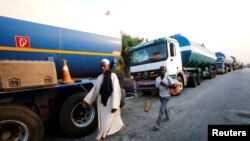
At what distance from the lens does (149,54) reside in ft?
31.3

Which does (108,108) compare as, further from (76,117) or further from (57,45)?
(57,45)

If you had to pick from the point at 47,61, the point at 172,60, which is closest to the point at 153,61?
the point at 172,60

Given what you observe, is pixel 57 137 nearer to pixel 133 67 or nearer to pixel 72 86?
pixel 72 86

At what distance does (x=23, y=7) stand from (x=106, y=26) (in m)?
2.14

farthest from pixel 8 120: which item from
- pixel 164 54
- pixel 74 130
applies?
pixel 164 54

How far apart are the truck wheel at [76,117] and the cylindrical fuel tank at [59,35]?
0.68 m

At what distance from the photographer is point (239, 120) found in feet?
16.5

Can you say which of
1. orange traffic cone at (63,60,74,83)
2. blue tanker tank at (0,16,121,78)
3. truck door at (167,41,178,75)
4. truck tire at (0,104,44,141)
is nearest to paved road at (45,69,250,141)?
truck tire at (0,104,44,141)

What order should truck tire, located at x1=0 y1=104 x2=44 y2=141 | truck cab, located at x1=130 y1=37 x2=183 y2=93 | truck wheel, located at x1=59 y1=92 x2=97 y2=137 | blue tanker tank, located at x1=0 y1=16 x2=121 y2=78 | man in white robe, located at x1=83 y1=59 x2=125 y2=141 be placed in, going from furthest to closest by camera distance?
truck cab, located at x1=130 y1=37 x2=183 y2=93, truck wheel, located at x1=59 y1=92 x2=97 y2=137, man in white robe, located at x1=83 y1=59 x2=125 y2=141, blue tanker tank, located at x1=0 y1=16 x2=121 y2=78, truck tire, located at x1=0 y1=104 x2=44 y2=141

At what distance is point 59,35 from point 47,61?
0.66 m

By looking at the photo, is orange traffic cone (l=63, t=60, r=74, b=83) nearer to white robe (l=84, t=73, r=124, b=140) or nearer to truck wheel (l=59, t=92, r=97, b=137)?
truck wheel (l=59, t=92, r=97, b=137)

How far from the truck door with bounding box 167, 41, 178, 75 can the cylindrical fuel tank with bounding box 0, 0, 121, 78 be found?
13.0 feet

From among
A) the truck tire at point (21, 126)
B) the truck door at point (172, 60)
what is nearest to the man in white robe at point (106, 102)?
the truck tire at point (21, 126)

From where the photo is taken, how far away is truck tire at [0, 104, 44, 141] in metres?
3.24
